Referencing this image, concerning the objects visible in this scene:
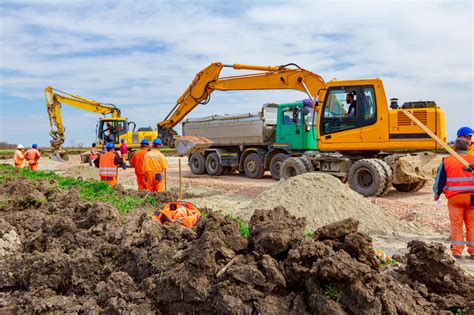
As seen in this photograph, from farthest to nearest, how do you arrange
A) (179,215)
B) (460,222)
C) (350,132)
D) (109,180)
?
1. (350,132)
2. (109,180)
3. (460,222)
4. (179,215)

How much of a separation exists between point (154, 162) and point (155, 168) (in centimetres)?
16

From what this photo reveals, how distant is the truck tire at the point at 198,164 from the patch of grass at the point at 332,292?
17302mm

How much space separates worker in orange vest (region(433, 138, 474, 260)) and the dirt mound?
2.09m

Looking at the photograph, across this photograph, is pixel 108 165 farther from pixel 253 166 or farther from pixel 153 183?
pixel 253 166

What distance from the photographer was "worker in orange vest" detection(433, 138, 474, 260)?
6.22 metres

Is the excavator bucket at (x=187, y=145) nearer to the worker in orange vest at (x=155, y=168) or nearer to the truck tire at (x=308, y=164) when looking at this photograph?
the worker in orange vest at (x=155, y=168)

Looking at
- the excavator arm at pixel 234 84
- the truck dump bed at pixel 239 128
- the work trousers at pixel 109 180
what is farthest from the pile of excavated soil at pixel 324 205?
the truck dump bed at pixel 239 128

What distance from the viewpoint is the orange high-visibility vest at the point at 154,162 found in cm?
1018

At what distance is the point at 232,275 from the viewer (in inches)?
153

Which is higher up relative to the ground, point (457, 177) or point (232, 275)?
point (457, 177)

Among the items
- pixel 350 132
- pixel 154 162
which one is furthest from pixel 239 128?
pixel 154 162

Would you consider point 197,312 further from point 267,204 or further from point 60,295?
point 267,204

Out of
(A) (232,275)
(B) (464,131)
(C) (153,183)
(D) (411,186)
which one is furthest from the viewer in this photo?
(D) (411,186)

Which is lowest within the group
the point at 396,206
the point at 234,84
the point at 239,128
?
the point at 396,206
